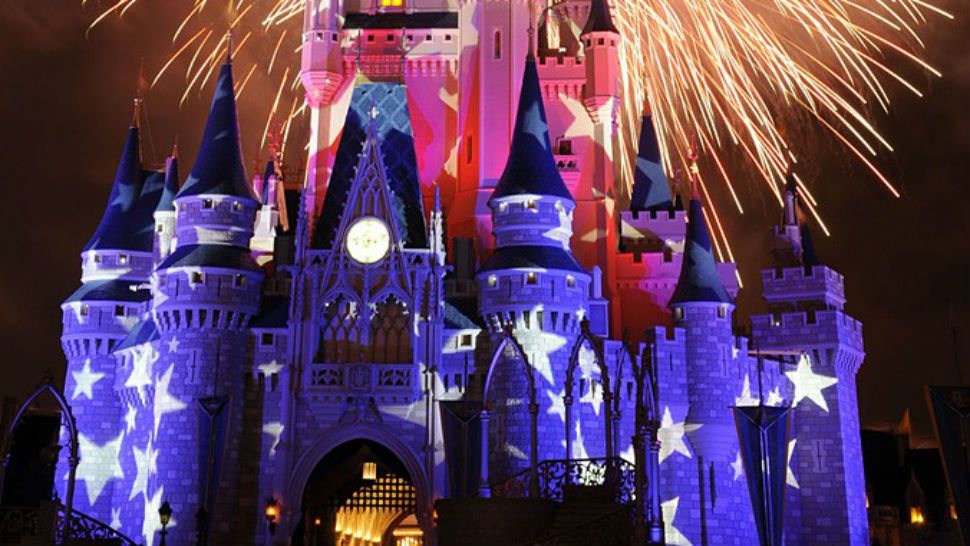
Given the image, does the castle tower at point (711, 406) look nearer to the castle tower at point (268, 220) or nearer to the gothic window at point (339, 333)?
the gothic window at point (339, 333)

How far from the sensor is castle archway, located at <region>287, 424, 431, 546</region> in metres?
47.6

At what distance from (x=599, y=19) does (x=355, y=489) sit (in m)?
24.8

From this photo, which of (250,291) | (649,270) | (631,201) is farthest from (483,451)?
(631,201)

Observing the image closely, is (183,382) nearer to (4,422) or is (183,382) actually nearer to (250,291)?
(250,291)

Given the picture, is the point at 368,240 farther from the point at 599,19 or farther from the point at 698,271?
the point at 599,19

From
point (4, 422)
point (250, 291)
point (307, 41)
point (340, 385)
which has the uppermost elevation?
point (307, 41)

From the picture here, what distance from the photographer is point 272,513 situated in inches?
1827

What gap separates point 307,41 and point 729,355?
24.7 meters

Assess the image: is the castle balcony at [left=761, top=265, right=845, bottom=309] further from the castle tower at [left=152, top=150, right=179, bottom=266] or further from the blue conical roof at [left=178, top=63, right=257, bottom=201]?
the castle tower at [left=152, top=150, right=179, bottom=266]

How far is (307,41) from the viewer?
193 ft

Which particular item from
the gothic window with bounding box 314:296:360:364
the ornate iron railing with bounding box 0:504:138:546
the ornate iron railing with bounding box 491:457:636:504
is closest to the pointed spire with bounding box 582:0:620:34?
the gothic window with bounding box 314:296:360:364

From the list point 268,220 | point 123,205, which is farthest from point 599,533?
point 123,205

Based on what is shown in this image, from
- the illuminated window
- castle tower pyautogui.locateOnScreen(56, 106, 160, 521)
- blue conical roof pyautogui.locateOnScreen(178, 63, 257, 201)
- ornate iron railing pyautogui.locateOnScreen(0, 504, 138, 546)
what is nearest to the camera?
ornate iron railing pyautogui.locateOnScreen(0, 504, 138, 546)

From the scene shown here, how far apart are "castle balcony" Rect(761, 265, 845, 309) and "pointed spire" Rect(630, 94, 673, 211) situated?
22.3ft
